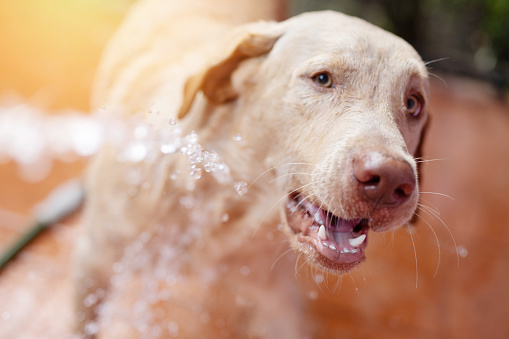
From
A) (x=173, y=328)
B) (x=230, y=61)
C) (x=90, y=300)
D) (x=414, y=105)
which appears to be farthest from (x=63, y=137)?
(x=414, y=105)

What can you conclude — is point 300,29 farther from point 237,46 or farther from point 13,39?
point 13,39

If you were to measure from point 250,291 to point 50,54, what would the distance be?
1625mm

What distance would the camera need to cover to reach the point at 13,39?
7.97ft

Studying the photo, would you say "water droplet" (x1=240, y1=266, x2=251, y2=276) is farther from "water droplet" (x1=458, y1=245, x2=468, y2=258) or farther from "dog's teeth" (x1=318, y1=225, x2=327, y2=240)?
"water droplet" (x1=458, y1=245, x2=468, y2=258)

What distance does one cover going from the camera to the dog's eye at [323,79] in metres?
0.87

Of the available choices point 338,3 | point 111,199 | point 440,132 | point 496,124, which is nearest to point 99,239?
point 111,199

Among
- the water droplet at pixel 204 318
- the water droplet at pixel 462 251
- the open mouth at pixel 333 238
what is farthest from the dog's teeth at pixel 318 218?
the water droplet at pixel 462 251

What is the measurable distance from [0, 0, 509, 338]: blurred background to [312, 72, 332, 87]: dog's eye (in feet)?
1.04

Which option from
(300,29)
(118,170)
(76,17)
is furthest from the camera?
(76,17)

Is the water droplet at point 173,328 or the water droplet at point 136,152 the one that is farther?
the water droplet at point 173,328

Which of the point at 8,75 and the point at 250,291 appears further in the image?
the point at 8,75

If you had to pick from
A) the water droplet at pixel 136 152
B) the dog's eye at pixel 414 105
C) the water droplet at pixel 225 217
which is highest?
the dog's eye at pixel 414 105

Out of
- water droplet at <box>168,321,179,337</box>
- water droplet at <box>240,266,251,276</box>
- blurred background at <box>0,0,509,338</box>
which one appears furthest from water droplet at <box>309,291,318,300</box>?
water droplet at <box>168,321,179,337</box>

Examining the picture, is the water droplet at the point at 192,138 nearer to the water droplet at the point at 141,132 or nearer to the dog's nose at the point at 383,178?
the water droplet at the point at 141,132
